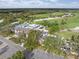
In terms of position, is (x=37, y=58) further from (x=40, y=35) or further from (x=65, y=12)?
(x=65, y=12)

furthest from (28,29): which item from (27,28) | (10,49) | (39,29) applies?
(10,49)

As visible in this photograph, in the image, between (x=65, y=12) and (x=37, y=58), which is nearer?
(x=37, y=58)

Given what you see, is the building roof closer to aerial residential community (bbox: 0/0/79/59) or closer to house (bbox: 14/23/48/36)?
aerial residential community (bbox: 0/0/79/59)

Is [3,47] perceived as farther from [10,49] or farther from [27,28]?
[27,28]

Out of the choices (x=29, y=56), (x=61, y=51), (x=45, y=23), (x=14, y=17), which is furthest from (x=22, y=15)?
(x=61, y=51)

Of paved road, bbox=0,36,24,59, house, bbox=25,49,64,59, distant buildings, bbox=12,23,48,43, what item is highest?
distant buildings, bbox=12,23,48,43

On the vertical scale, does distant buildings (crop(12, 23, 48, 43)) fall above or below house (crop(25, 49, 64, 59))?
above

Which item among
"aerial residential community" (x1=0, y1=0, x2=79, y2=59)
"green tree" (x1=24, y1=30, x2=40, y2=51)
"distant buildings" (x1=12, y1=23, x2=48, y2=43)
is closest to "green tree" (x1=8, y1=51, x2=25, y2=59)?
"aerial residential community" (x1=0, y1=0, x2=79, y2=59)

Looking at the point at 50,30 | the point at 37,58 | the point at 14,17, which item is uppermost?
the point at 14,17

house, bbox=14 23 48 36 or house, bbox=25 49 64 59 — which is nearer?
house, bbox=25 49 64 59
